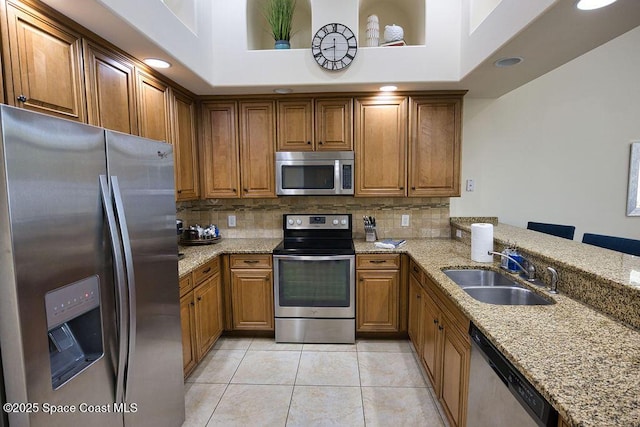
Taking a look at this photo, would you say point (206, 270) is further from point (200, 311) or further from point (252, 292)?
point (252, 292)

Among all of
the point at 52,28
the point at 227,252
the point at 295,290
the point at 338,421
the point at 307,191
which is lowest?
the point at 338,421

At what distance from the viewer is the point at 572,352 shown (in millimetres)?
1080

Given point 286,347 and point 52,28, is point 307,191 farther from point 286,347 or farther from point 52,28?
point 52,28

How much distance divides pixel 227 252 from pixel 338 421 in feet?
5.31

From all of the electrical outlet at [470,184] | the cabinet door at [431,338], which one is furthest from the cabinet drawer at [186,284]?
the electrical outlet at [470,184]

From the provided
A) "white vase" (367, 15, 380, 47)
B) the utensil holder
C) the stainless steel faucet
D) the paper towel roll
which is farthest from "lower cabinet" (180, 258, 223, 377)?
"white vase" (367, 15, 380, 47)

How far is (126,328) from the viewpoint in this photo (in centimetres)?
126

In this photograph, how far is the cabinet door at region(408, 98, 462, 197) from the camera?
2.91 meters

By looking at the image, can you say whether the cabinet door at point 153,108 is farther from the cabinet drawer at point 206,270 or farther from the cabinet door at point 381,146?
the cabinet door at point 381,146

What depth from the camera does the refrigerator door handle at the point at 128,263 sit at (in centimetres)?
125

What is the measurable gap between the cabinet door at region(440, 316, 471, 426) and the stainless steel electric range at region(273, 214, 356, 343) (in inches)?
41.4

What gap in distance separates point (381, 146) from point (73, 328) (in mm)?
2605

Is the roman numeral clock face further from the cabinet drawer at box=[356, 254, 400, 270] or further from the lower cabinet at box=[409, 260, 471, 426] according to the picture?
the lower cabinet at box=[409, 260, 471, 426]

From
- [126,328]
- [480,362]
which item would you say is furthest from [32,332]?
→ [480,362]
